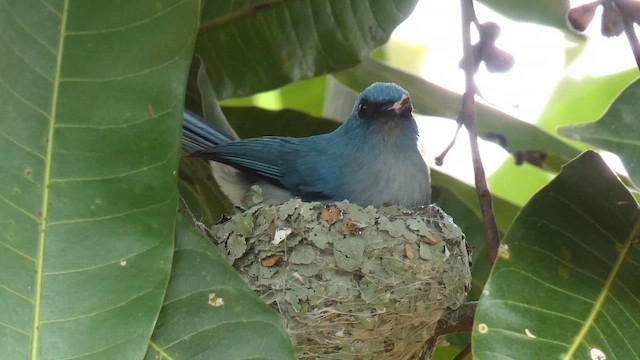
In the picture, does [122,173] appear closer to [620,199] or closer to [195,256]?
[195,256]

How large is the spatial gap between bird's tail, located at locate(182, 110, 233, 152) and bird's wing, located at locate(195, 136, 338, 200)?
15 cm

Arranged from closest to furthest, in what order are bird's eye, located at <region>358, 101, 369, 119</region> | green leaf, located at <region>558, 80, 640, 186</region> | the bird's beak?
green leaf, located at <region>558, 80, 640, 186</region>
the bird's beak
bird's eye, located at <region>358, 101, 369, 119</region>

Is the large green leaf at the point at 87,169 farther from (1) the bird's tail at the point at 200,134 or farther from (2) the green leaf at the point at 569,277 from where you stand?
(1) the bird's tail at the point at 200,134

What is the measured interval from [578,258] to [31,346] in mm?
1281

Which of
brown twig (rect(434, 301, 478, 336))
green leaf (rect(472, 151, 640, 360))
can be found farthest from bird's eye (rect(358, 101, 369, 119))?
green leaf (rect(472, 151, 640, 360))

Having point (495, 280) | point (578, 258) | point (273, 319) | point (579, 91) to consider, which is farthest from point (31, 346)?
point (579, 91)

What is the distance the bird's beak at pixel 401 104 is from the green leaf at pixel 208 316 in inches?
50.5

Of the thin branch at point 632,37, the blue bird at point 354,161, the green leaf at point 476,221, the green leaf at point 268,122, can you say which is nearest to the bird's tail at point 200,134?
the blue bird at point 354,161

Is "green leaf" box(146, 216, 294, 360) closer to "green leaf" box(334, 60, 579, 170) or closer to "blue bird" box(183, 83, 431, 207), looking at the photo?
"blue bird" box(183, 83, 431, 207)

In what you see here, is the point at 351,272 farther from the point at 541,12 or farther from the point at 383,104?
the point at 541,12

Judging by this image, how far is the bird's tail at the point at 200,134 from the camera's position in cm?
312

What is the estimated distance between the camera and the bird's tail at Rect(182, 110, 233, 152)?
3125 mm

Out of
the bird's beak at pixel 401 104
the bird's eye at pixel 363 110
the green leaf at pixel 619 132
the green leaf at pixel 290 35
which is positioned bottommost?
the bird's eye at pixel 363 110

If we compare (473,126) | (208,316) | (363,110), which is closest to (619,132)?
(473,126)
